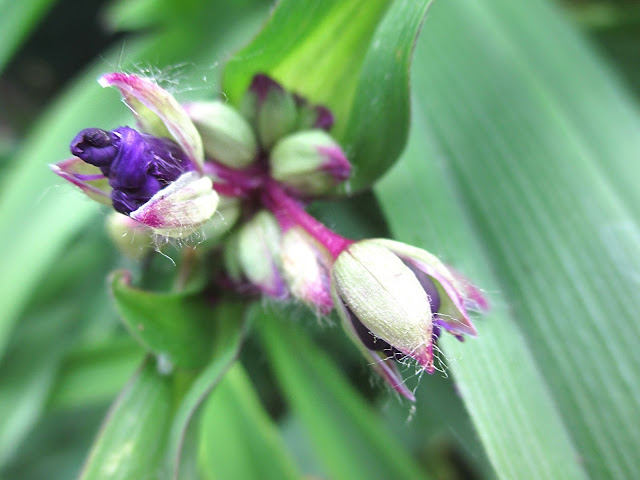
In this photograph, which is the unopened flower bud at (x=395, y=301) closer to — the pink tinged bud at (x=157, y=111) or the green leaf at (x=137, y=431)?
the pink tinged bud at (x=157, y=111)

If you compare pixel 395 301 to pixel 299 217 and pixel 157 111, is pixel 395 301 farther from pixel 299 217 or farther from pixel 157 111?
pixel 157 111

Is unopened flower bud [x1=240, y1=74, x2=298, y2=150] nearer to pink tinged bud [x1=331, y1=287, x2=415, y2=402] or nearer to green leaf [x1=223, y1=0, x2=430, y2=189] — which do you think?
green leaf [x1=223, y1=0, x2=430, y2=189]

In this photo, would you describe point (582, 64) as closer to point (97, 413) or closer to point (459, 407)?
point (459, 407)

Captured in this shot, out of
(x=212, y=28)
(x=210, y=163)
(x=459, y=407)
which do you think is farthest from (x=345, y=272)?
(x=212, y=28)

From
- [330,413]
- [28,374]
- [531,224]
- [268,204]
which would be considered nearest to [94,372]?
[28,374]

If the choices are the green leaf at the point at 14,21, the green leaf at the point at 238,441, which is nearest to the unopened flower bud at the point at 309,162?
the green leaf at the point at 238,441

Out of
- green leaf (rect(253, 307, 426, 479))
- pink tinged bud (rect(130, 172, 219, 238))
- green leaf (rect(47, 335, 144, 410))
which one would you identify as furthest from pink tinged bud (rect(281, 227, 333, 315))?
green leaf (rect(47, 335, 144, 410))
